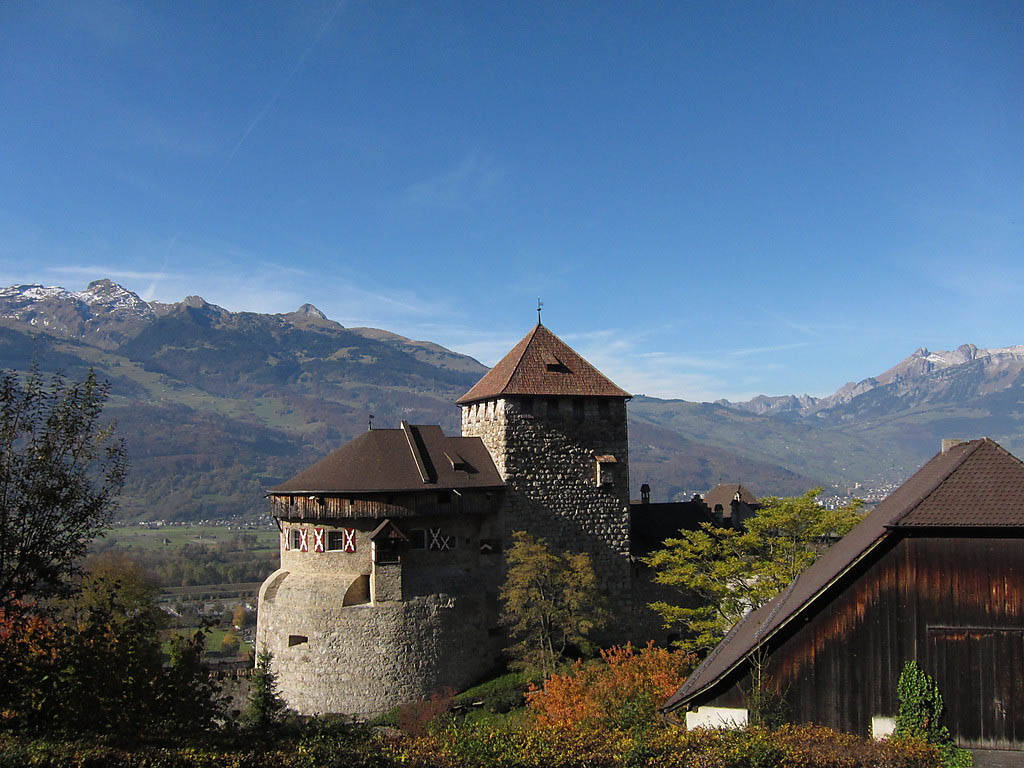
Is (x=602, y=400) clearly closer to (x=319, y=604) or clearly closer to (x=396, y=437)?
(x=396, y=437)

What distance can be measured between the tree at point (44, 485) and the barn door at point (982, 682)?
18625mm

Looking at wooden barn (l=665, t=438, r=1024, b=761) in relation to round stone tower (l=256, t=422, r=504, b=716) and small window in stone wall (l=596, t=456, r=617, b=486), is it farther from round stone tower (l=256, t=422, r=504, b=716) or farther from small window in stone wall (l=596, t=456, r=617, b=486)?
small window in stone wall (l=596, t=456, r=617, b=486)

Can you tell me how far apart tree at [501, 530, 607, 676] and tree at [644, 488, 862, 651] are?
3.48 metres

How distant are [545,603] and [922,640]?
61.7 feet

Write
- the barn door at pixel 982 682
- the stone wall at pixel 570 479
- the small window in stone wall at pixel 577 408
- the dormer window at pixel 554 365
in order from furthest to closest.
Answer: the dormer window at pixel 554 365 < the small window in stone wall at pixel 577 408 < the stone wall at pixel 570 479 < the barn door at pixel 982 682

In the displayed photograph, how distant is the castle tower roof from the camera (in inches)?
1400

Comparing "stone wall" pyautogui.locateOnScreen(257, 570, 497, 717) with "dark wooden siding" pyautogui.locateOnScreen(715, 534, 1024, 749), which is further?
"stone wall" pyautogui.locateOnScreen(257, 570, 497, 717)

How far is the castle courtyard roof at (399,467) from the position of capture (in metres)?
31.9

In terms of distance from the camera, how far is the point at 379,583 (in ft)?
101

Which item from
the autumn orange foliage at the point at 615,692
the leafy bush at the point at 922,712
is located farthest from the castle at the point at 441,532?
the leafy bush at the point at 922,712

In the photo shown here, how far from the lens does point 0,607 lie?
1686 cm

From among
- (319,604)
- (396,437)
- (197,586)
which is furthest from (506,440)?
(197,586)

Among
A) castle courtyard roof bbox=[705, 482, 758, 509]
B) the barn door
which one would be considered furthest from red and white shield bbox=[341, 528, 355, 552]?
castle courtyard roof bbox=[705, 482, 758, 509]

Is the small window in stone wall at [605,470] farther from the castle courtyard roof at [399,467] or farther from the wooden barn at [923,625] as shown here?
the wooden barn at [923,625]
